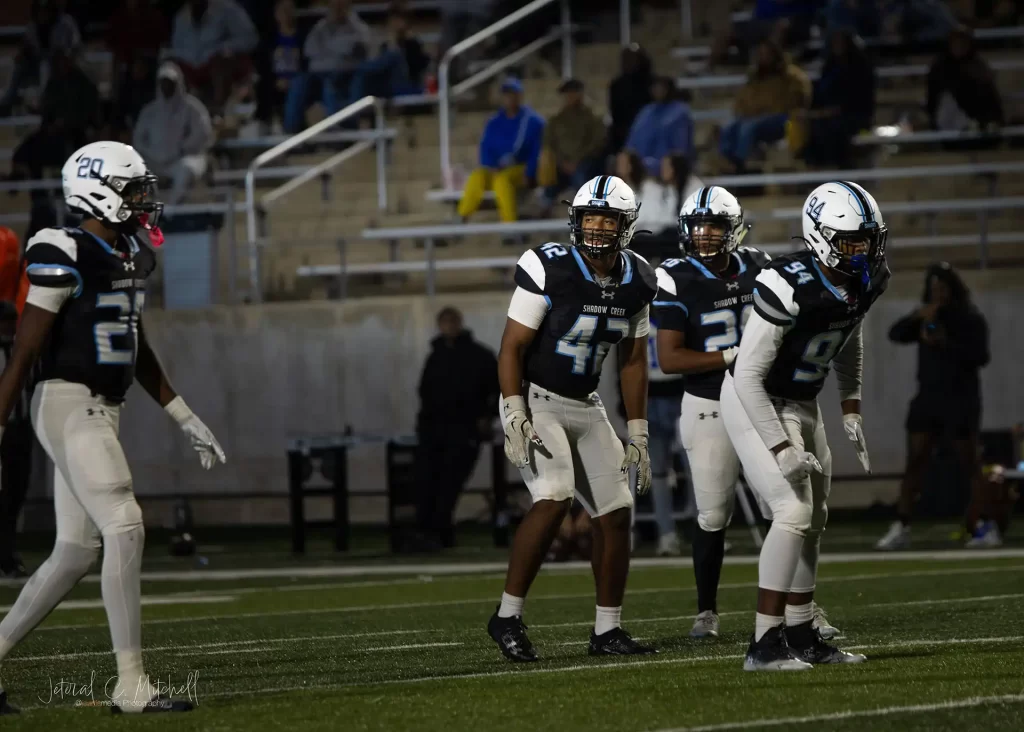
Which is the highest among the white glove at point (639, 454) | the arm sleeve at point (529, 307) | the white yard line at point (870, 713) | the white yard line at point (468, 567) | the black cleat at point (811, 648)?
the arm sleeve at point (529, 307)

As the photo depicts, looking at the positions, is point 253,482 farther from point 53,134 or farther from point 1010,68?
point 1010,68

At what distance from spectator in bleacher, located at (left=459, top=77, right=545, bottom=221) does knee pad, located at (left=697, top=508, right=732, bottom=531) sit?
9.39 meters

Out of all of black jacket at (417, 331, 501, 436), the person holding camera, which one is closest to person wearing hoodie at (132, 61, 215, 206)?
black jacket at (417, 331, 501, 436)

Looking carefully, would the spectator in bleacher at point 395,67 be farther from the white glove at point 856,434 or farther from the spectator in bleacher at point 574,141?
the white glove at point 856,434

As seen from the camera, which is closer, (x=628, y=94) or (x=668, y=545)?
(x=668, y=545)

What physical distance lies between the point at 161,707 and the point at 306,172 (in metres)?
13.3

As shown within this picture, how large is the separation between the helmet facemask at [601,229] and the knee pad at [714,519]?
133cm

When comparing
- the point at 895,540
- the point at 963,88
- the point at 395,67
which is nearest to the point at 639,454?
the point at 895,540

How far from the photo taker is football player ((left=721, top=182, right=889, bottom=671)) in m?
6.24

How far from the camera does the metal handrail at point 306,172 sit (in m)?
16.6

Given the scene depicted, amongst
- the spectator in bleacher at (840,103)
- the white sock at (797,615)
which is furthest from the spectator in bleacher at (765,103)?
the white sock at (797,615)

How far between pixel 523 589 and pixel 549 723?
166cm

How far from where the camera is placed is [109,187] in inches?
231

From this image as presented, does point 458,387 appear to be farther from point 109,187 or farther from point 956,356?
point 109,187
